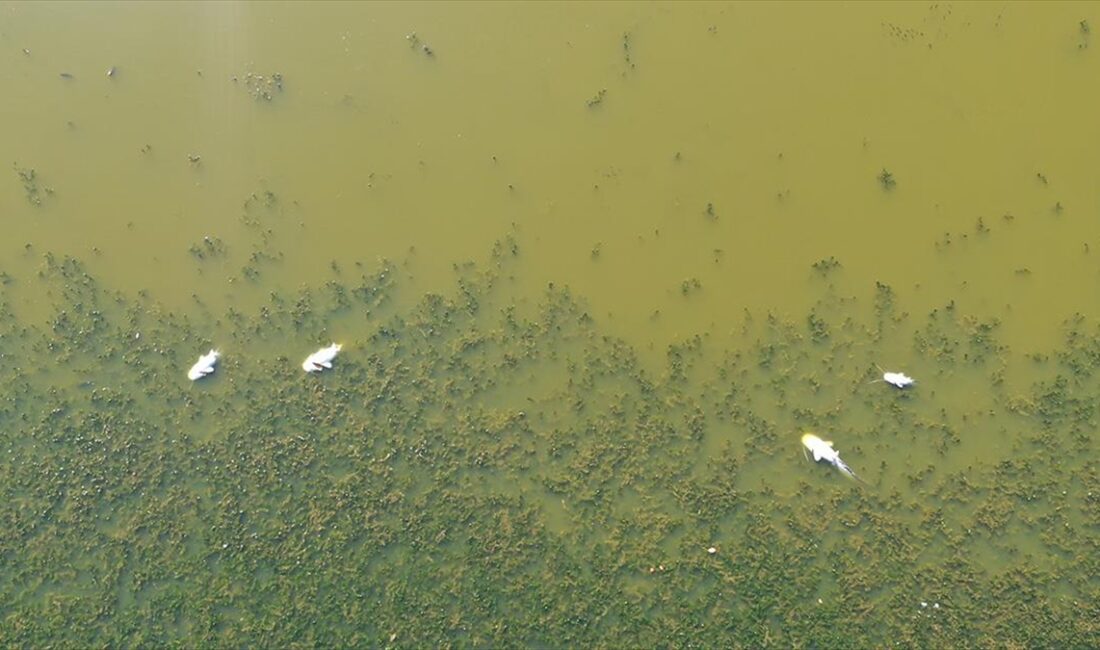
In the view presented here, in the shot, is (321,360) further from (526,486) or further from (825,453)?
(825,453)

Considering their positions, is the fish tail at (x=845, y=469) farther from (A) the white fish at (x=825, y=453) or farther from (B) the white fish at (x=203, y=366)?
(B) the white fish at (x=203, y=366)

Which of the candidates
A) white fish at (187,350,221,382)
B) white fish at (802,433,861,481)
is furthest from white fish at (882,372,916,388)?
white fish at (187,350,221,382)

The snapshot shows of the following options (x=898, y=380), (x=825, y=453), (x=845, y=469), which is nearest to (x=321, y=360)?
(x=825, y=453)

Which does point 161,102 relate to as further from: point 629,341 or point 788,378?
point 788,378

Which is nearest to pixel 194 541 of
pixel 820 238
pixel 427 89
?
pixel 427 89

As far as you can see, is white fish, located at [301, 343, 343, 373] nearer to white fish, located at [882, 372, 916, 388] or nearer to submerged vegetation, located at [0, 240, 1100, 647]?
submerged vegetation, located at [0, 240, 1100, 647]

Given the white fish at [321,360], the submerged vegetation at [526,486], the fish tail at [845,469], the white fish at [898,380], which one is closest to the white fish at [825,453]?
the fish tail at [845,469]
